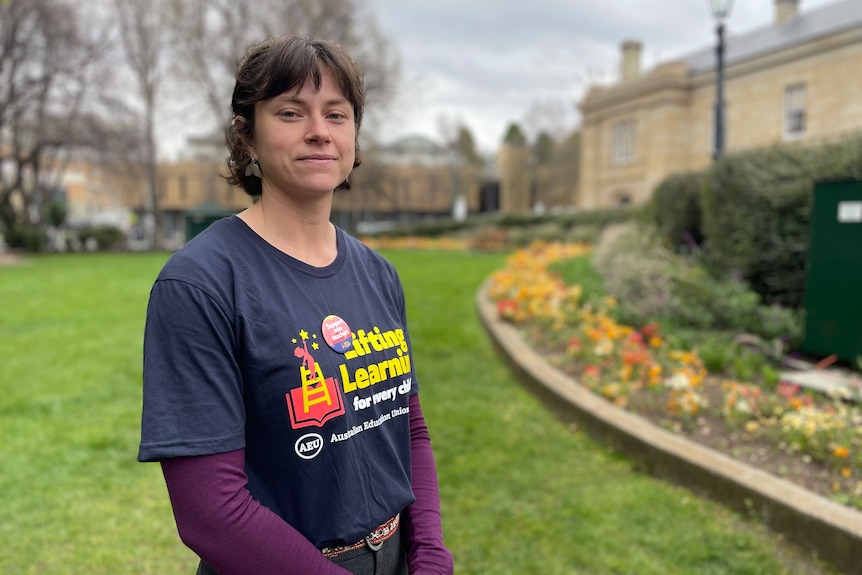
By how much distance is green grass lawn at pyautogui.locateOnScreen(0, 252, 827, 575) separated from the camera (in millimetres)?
3193

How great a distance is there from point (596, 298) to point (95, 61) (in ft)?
79.1

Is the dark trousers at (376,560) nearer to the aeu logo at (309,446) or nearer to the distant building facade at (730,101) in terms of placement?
the aeu logo at (309,446)

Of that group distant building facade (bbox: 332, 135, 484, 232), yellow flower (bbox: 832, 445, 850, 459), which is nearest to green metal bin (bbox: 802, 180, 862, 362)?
yellow flower (bbox: 832, 445, 850, 459)

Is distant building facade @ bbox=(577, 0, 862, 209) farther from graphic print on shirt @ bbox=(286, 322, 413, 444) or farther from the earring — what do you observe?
the earring

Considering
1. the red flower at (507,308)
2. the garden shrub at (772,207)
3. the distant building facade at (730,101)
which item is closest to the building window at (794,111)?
the distant building facade at (730,101)

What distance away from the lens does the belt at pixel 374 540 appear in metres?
1.44

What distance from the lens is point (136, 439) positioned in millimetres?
4738

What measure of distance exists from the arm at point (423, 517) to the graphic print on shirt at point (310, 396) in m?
0.46

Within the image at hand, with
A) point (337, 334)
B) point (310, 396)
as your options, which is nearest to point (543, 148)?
point (337, 334)

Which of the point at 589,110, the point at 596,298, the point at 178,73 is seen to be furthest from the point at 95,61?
the point at 589,110

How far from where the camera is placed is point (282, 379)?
134 centimetres

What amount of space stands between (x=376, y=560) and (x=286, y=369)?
1.80 feet

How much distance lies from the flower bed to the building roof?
88.7 ft

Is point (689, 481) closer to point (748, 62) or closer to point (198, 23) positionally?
point (198, 23)
